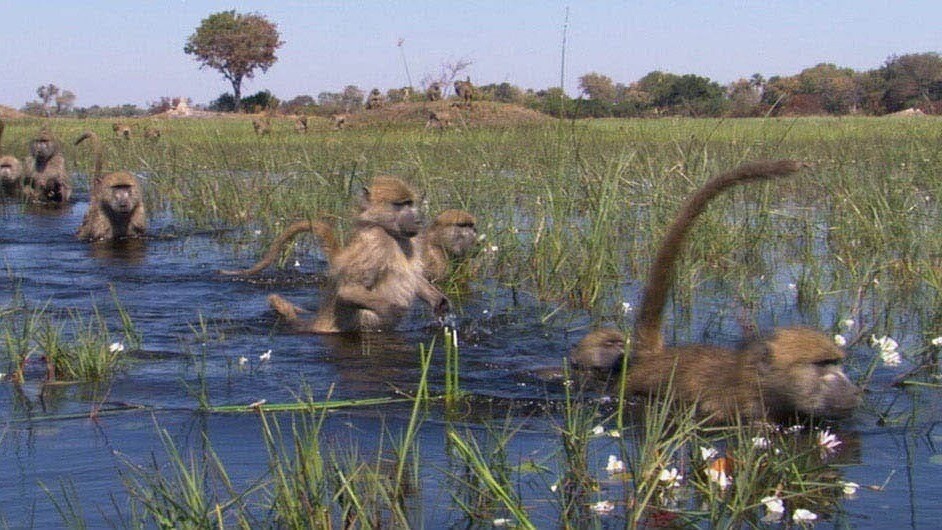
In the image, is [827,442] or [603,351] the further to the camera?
[603,351]

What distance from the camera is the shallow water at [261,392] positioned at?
3.53 meters

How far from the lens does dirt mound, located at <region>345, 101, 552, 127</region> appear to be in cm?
2938

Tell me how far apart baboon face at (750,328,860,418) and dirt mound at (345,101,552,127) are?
24.0 meters

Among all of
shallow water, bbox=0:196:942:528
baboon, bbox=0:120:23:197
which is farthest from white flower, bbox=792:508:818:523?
baboon, bbox=0:120:23:197

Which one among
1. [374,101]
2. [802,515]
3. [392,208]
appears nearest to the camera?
[802,515]

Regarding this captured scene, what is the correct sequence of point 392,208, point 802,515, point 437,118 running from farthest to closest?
point 437,118, point 392,208, point 802,515

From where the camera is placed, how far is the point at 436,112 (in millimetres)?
28219

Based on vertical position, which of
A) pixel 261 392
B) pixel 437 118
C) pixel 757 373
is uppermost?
pixel 437 118

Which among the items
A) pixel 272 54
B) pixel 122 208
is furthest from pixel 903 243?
pixel 272 54

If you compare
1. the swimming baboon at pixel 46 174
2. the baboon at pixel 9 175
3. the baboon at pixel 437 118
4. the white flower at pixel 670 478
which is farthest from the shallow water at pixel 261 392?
the baboon at pixel 437 118

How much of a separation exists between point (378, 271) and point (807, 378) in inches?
122

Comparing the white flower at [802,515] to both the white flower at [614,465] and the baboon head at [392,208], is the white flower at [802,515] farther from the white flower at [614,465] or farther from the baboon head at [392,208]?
the baboon head at [392,208]

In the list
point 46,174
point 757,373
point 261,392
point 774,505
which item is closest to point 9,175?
point 46,174

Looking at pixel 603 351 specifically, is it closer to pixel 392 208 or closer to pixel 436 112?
pixel 392 208
